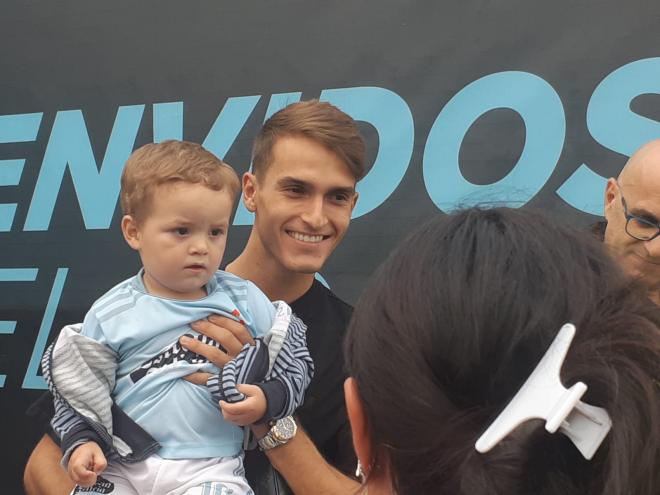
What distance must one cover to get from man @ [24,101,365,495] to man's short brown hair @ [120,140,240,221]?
27 centimetres

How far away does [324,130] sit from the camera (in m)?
2.12

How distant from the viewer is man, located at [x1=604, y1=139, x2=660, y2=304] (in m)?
1.94

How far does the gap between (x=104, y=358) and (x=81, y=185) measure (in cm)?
116

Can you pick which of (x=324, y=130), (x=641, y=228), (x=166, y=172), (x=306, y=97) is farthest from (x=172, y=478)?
(x=306, y=97)

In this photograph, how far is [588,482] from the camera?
2.68ft

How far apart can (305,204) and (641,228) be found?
73 centimetres

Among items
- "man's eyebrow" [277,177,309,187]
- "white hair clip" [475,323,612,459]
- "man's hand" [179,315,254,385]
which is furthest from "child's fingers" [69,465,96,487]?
"white hair clip" [475,323,612,459]

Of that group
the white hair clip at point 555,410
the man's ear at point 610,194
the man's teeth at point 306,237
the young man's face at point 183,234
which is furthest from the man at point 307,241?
the white hair clip at point 555,410

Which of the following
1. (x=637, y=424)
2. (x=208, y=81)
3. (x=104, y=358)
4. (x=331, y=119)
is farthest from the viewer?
(x=208, y=81)

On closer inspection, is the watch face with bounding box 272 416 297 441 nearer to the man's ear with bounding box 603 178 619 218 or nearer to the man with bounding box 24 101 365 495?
the man with bounding box 24 101 365 495

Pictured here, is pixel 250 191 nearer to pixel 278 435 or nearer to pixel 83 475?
pixel 278 435

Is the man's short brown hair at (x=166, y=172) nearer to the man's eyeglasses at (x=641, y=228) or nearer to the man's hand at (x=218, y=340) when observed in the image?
the man's hand at (x=218, y=340)

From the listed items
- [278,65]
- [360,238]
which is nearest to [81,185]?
[278,65]

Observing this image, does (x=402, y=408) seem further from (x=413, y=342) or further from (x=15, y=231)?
(x=15, y=231)
